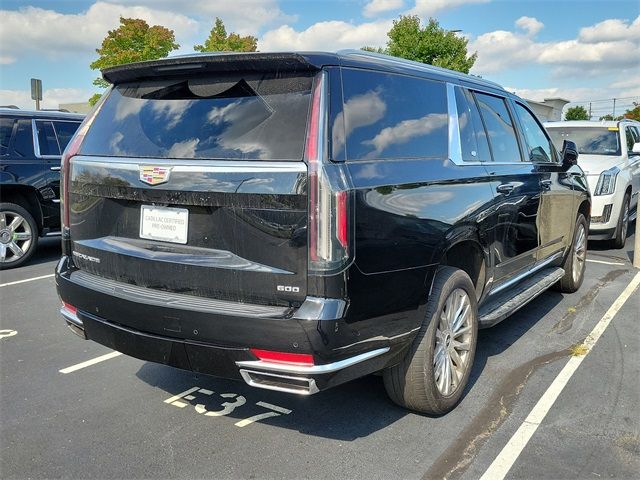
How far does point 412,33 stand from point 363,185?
33.5 m

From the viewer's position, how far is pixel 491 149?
4.16 m

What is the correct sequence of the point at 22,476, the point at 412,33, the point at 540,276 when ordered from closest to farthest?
the point at 22,476 < the point at 540,276 < the point at 412,33

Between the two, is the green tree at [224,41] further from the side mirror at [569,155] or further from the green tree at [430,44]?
the side mirror at [569,155]

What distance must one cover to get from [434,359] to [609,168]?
21.1 feet

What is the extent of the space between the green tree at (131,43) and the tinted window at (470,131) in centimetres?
2558

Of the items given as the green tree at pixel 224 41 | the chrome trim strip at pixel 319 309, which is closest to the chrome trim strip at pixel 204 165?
the chrome trim strip at pixel 319 309

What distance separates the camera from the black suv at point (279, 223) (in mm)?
2543

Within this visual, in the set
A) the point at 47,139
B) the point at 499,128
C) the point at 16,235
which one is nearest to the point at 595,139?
the point at 499,128

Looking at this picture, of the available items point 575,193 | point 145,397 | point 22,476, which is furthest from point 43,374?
point 575,193

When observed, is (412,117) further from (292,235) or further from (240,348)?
(240,348)

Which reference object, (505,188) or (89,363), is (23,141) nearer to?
(89,363)

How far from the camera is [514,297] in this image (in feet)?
14.6

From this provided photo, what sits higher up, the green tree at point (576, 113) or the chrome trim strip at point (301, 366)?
the green tree at point (576, 113)

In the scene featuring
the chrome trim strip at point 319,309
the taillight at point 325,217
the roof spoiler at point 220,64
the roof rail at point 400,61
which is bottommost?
the chrome trim strip at point 319,309
